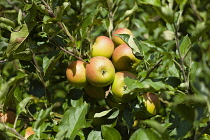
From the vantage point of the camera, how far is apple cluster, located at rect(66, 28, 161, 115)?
1.45 m

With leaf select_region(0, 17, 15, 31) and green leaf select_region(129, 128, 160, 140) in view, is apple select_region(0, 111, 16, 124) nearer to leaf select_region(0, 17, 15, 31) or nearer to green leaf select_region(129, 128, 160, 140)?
leaf select_region(0, 17, 15, 31)

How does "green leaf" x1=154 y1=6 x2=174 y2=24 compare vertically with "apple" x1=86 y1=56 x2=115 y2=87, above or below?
above

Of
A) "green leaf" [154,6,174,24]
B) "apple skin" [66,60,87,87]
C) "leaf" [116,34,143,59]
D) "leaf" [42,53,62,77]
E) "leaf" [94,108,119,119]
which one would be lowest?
"leaf" [94,108,119,119]

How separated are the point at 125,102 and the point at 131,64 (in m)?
0.21

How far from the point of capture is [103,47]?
155 centimetres

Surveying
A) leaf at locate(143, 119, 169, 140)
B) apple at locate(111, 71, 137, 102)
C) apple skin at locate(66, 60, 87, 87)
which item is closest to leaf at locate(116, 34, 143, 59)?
apple at locate(111, 71, 137, 102)

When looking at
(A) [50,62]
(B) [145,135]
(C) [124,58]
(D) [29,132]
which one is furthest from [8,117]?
(B) [145,135]

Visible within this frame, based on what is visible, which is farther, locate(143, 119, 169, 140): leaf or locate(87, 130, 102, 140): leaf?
locate(87, 130, 102, 140): leaf

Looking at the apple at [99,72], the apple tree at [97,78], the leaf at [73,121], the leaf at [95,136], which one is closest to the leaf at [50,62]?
the apple tree at [97,78]

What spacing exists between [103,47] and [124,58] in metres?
0.13

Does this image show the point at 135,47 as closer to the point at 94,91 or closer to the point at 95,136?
the point at 94,91

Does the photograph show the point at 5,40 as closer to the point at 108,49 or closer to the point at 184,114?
the point at 108,49

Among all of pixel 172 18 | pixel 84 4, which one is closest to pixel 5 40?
pixel 84 4

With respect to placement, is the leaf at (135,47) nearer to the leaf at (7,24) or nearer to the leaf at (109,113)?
the leaf at (109,113)
